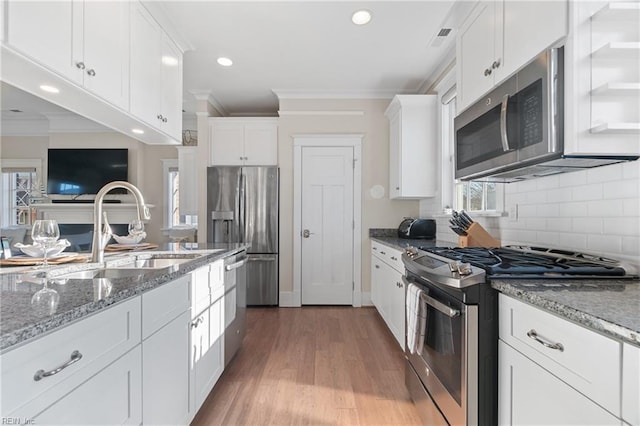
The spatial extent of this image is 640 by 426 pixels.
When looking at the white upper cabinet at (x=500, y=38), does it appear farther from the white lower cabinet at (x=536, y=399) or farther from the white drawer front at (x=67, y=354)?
the white drawer front at (x=67, y=354)

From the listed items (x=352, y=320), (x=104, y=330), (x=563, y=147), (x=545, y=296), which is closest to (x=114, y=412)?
(x=104, y=330)

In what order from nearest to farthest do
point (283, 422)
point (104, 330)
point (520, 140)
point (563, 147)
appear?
1. point (104, 330)
2. point (563, 147)
3. point (520, 140)
4. point (283, 422)

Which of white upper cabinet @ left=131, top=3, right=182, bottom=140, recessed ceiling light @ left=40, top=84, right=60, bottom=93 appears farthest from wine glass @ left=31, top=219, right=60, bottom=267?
white upper cabinet @ left=131, top=3, right=182, bottom=140

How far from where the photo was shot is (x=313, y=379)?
2.17m

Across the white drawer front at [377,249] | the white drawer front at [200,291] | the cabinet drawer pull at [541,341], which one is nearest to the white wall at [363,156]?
the white drawer front at [377,249]

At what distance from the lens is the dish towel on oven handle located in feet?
5.29

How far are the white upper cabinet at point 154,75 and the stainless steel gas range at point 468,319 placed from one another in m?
2.10

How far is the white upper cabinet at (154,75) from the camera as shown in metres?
2.02

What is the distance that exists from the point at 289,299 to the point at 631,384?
357cm

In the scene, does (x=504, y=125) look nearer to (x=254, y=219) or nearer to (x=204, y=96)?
(x=254, y=219)

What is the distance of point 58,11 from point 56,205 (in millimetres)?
2898

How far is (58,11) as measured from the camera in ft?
4.60

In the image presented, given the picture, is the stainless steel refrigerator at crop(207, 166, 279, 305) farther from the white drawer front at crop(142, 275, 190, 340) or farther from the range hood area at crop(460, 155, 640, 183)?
the range hood area at crop(460, 155, 640, 183)

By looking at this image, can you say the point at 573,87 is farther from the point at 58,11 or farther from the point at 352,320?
the point at 352,320
